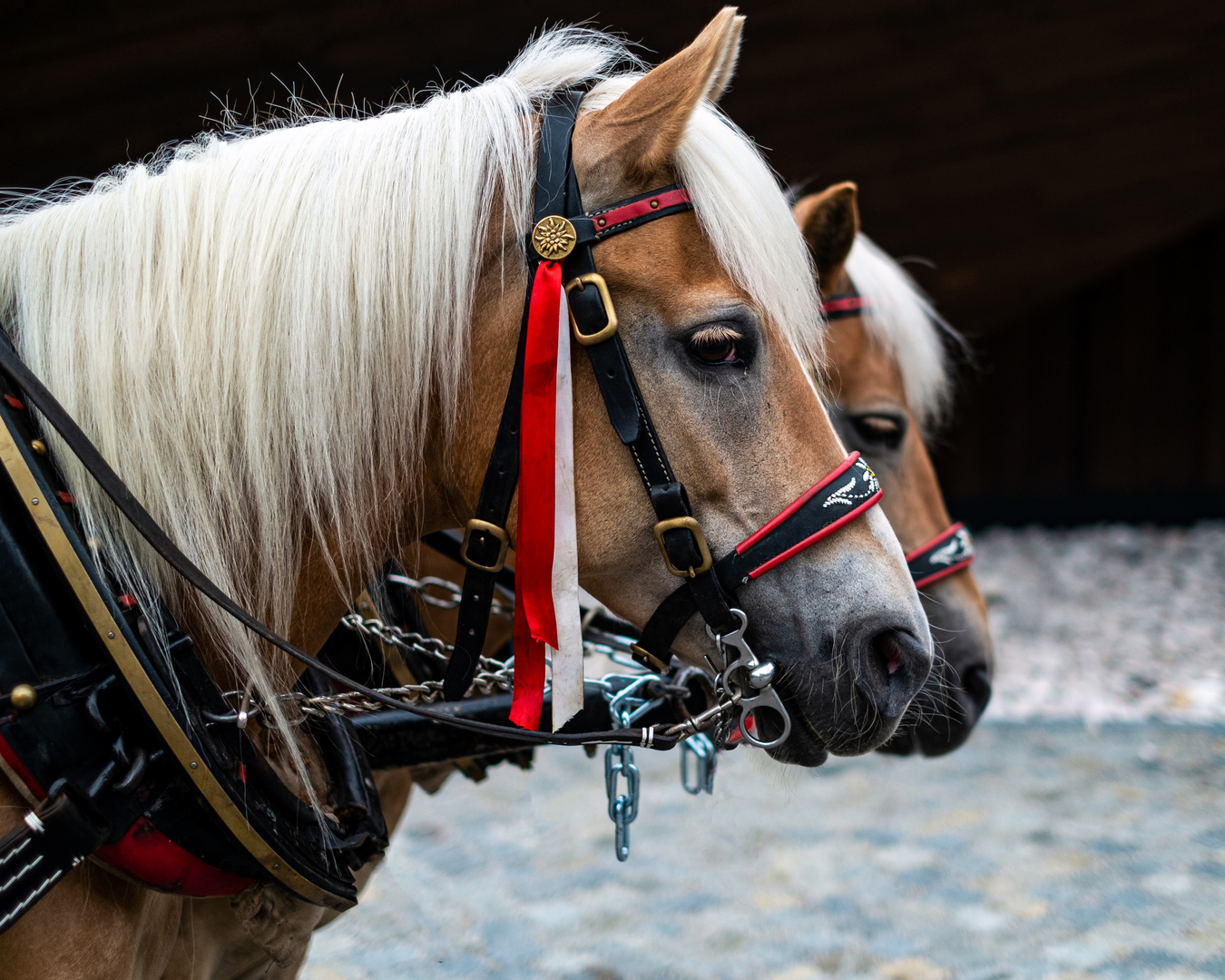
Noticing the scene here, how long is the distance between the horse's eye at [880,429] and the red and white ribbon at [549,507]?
49.0 inches

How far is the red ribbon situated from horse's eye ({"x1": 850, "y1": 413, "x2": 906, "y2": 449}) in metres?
1.26

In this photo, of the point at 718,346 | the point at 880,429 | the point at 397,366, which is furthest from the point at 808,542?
the point at 880,429

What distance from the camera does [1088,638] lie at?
5.60 meters

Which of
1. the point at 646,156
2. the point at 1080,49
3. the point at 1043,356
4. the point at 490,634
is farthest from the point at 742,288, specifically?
the point at 1043,356

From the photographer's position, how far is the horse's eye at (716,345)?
103 centimetres

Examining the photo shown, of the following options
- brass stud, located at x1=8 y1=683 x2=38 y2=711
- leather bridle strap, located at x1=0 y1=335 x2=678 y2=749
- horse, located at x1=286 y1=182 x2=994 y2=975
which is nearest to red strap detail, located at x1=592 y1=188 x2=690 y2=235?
leather bridle strap, located at x1=0 y1=335 x2=678 y2=749

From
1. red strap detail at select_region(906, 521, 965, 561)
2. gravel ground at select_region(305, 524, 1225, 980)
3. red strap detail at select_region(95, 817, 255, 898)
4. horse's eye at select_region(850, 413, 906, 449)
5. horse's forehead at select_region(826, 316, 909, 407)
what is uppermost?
red strap detail at select_region(95, 817, 255, 898)

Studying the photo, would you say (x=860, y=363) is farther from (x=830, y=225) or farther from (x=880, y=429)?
(x=830, y=225)

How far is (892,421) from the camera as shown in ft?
7.09

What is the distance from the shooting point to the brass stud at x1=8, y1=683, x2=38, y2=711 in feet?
2.81

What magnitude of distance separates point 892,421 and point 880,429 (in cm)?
4

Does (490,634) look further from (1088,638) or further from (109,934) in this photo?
(1088,638)

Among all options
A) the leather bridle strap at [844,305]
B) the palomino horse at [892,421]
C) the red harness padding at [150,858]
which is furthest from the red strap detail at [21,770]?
the leather bridle strap at [844,305]

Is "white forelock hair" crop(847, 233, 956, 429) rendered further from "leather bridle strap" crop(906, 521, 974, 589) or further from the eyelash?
the eyelash
